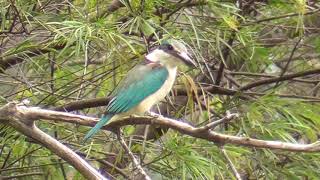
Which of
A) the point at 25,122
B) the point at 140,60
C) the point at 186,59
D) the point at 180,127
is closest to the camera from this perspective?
the point at 180,127

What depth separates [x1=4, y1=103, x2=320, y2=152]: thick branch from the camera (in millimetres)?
2008

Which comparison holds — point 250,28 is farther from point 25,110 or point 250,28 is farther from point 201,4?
point 25,110

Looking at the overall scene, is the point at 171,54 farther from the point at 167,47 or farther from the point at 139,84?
the point at 139,84

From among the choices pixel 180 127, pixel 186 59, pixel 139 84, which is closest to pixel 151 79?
pixel 139 84

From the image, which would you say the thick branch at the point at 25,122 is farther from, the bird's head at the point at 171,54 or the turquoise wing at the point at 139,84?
the bird's head at the point at 171,54

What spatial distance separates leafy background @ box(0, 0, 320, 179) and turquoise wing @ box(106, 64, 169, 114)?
0.24ft

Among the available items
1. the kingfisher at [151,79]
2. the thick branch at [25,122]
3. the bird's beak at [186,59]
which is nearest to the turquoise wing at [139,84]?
the kingfisher at [151,79]

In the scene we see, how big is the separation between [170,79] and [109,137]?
52 cm

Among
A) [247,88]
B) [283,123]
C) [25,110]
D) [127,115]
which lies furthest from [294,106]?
[25,110]

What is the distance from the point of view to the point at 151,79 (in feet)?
8.50

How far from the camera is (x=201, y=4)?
9.21 feet

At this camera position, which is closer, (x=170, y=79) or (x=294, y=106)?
(x=170, y=79)

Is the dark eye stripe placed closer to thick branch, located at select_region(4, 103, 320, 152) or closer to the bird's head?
the bird's head

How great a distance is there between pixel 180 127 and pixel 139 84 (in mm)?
528
